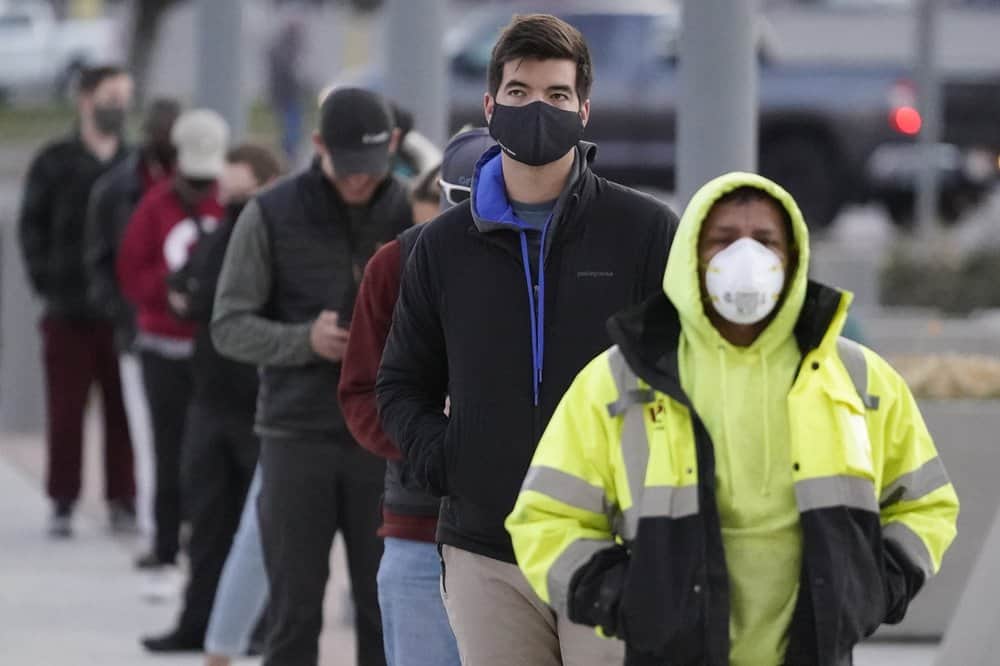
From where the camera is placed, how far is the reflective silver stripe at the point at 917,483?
147 inches

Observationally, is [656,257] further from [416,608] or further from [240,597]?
[240,597]

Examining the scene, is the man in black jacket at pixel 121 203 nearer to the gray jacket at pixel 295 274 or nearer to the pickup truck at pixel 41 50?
the gray jacket at pixel 295 274

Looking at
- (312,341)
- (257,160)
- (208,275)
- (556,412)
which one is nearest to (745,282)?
(556,412)

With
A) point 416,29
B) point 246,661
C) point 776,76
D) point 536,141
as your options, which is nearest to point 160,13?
point 776,76

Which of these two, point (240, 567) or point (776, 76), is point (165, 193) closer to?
point (240, 567)

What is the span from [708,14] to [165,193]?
2.73 metres

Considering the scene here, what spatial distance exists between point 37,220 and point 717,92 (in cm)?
436

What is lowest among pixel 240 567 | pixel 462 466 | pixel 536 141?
pixel 240 567

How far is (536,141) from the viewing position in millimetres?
4371

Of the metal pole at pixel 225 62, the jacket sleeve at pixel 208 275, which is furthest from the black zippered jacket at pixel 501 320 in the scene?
the metal pole at pixel 225 62

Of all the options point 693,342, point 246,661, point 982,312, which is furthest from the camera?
Answer: point 982,312

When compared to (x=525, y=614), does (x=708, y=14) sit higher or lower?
higher

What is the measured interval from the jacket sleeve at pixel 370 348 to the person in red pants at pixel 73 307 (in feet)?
17.2

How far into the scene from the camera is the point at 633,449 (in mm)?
3709
